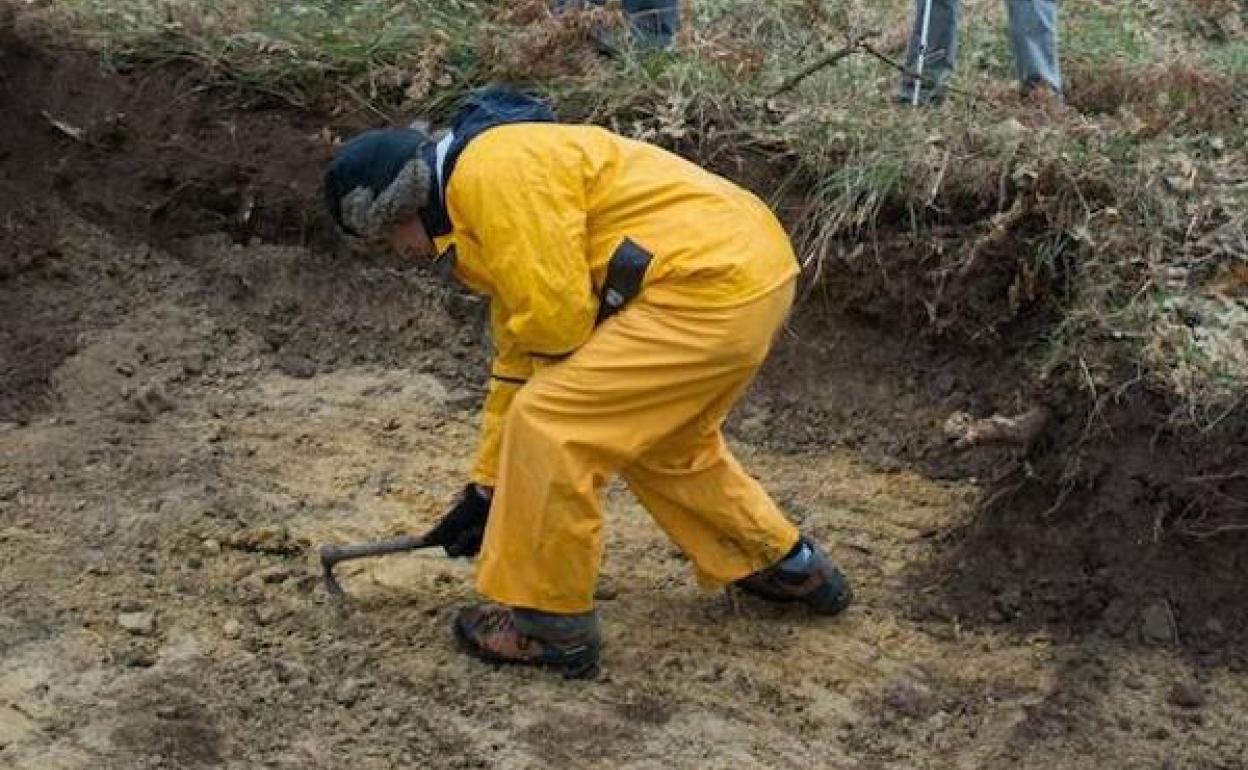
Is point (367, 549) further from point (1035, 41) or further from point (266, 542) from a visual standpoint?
point (1035, 41)

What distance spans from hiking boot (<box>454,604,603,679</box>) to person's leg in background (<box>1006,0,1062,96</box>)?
3097 mm

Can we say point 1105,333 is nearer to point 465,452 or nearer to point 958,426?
point 958,426

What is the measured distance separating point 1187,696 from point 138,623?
2.55m

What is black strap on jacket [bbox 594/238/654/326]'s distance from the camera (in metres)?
3.97

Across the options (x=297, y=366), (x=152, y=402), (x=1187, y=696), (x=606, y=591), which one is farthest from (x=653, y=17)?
(x=1187, y=696)

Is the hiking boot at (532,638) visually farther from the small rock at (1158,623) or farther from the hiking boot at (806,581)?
the small rock at (1158,623)

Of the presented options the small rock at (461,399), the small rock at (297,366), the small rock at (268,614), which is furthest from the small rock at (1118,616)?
the small rock at (297,366)

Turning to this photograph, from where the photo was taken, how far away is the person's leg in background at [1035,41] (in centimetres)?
641

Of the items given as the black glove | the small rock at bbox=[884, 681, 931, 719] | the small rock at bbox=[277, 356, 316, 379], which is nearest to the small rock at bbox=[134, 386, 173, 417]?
the small rock at bbox=[277, 356, 316, 379]

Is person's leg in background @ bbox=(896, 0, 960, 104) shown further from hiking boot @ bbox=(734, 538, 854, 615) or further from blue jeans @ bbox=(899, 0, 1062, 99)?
hiking boot @ bbox=(734, 538, 854, 615)

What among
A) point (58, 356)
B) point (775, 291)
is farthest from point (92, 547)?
point (775, 291)

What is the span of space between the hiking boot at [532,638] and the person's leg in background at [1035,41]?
3097 millimetres

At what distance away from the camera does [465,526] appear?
4418 millimetres

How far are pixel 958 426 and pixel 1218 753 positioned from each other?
3.55ft
